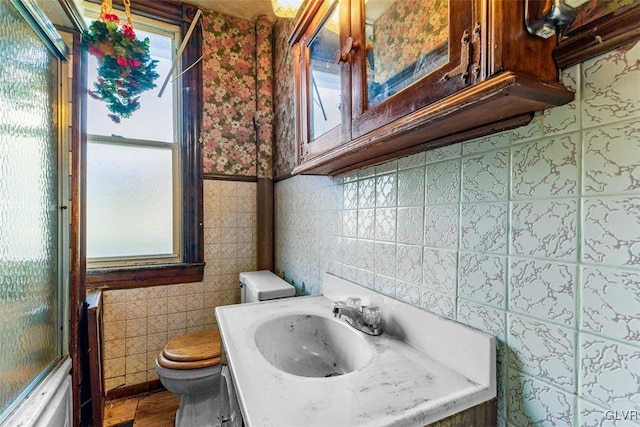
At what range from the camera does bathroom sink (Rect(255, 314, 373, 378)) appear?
905mm

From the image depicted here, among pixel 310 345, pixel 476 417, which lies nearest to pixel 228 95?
pixel 310 345

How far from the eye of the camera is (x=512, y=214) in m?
0.60

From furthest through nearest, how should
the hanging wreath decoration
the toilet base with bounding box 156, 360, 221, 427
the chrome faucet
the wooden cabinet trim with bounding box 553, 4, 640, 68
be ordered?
the toilet base with bounding box 156, 360, 221, 427 < the hanging wreath decoration < the chrome faucet < the wooden cabinet trim with bounding box 553, 4, 640, 68

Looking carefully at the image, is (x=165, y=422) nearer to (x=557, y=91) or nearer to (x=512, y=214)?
(x=512, y=214)

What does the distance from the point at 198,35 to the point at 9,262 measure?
1.74m

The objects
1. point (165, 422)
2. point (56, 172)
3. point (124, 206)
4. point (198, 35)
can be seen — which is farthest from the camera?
point (198, 35)

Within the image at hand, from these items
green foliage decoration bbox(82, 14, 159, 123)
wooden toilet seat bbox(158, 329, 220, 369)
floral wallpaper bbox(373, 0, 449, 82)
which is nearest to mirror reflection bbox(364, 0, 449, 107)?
floral wallpaper bbox(373, 0, 449, 82)

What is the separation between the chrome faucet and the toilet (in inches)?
24.4

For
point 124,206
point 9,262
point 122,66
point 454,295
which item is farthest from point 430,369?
point 124,206

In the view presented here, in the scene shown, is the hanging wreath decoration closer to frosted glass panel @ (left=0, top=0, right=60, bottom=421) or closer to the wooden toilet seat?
frosted glass panel @ (left=0, top=0, right=60, bottom=421)

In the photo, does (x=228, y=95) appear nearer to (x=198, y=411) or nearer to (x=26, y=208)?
(x=26, y=208)

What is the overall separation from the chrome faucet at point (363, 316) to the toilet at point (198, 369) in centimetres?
62

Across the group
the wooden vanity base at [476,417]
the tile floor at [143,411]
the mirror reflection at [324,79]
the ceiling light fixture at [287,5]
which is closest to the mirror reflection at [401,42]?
the mirror reflection at [324,79]

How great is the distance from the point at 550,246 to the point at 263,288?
126cm
